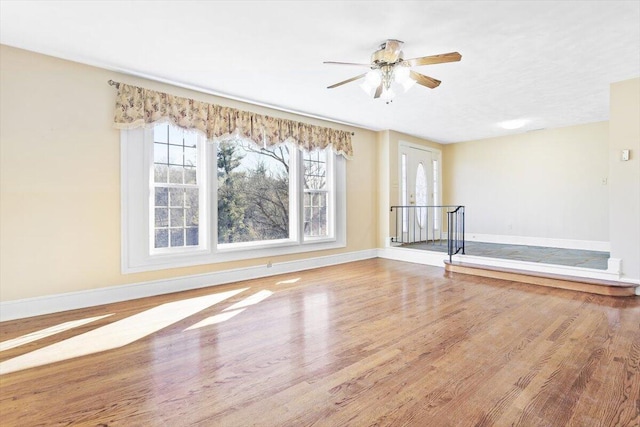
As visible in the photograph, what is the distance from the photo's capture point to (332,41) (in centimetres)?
310

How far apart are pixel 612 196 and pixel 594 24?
2384 millimetres

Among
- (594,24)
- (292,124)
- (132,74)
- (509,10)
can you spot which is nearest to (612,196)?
(594,24)

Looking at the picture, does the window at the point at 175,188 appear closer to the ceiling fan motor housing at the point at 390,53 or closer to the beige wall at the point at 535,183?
the ceiling fan motor housing at the point at 390,53

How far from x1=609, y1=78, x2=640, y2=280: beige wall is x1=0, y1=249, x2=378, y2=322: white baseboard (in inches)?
169

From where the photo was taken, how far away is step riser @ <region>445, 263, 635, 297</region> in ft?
12.9

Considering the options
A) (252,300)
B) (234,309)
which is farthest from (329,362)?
(252,300)

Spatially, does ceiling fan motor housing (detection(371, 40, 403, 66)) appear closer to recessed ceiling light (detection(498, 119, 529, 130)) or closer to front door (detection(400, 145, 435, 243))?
recessed ceiling light (detection(498, 119, 529, 130))

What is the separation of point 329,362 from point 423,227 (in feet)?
19.7

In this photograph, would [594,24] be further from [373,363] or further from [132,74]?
[132,74]

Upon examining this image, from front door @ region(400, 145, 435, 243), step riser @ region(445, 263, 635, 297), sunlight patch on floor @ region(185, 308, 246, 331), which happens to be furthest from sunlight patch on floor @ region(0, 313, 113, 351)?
front door @ region(400, 145, 435, 243)

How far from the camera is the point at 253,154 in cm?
511

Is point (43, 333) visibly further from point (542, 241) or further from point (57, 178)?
point (542, 241)

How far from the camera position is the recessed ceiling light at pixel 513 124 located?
6.01 meters

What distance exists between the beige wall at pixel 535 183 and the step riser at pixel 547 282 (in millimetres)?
2721
